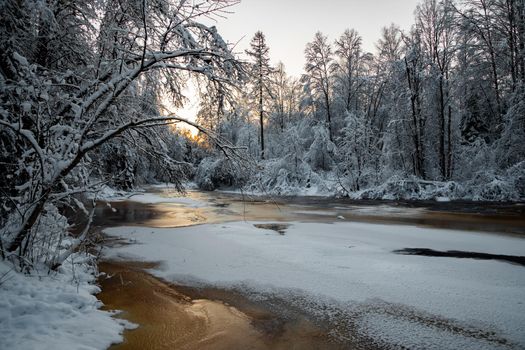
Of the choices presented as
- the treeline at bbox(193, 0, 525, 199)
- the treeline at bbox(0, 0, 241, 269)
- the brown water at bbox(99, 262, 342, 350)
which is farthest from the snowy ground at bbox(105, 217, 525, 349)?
the treeline at bbox(193, 0, 525, 199)

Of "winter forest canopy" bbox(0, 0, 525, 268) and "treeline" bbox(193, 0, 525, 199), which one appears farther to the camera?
"treeline" bbox(193, 0, 525, 199)

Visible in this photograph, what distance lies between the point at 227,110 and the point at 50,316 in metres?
3.19

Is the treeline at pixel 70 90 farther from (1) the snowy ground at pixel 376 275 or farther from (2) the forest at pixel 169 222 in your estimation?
(1) the snowy ground at pixel 376 275

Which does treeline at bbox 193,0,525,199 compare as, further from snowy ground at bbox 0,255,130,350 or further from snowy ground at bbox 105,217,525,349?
snowy ground at bbox 0,255,130,350

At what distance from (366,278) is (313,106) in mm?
28478

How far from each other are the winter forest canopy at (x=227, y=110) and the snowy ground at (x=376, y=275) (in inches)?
61.6

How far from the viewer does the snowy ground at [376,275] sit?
344cm

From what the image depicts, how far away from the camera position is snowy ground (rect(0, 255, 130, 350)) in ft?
9.73

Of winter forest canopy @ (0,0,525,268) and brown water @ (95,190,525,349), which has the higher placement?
winter forest canopy @ (0,0,525,268)

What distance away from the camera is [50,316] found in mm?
3385

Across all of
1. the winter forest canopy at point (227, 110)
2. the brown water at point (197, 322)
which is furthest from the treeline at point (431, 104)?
the brown water at point (197, 322)

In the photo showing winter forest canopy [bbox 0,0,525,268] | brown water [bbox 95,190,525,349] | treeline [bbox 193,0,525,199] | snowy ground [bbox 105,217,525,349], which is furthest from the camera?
treeline [bbox 193,0,525,199]

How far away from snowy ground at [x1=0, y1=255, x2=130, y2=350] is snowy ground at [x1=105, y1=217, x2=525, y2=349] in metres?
1.53

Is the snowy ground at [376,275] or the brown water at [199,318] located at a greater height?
the snowy ground at [376,275]
